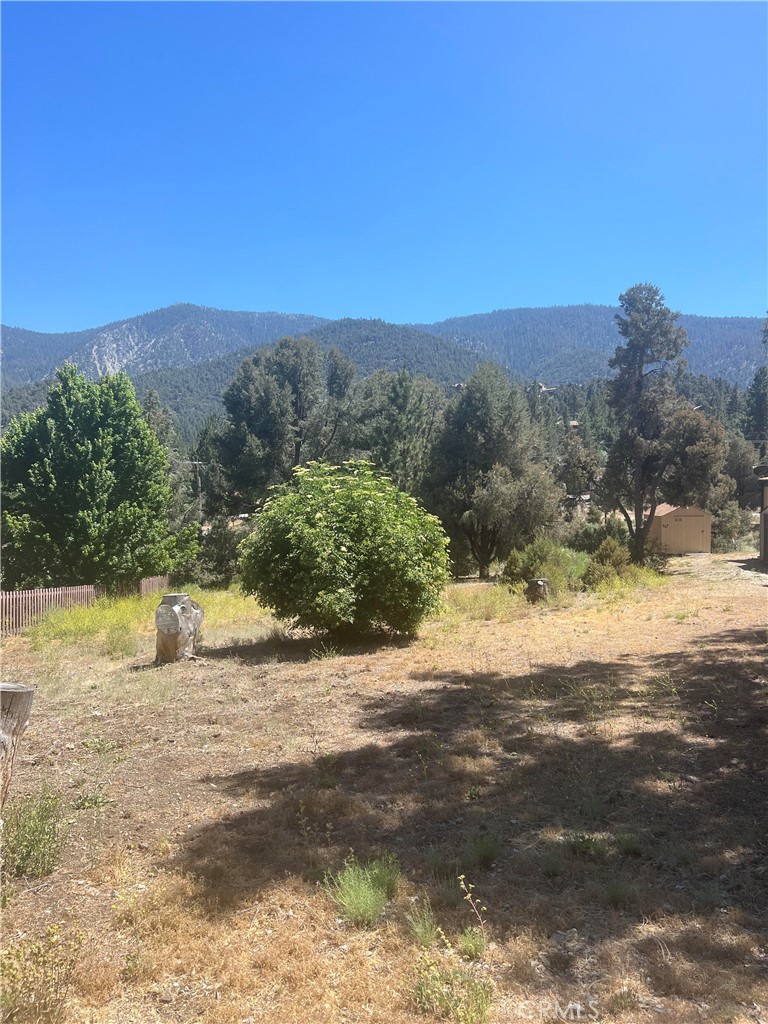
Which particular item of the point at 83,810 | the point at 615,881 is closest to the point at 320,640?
the point at 83,810

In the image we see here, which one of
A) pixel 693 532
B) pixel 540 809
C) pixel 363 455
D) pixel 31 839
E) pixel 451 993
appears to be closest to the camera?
pixel 451 993

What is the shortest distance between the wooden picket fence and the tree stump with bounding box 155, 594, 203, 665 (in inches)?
325

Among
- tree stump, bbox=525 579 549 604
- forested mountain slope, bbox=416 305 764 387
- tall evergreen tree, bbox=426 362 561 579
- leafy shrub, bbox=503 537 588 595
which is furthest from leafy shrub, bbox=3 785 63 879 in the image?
forested mountain slope, bbox=416 305 764 387

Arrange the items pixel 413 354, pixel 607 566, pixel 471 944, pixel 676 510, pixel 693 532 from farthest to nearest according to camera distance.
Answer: pixel 413 354
pixel 676 510
pixel 693 532
pixel 607 566
pixel 471 944

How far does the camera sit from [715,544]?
40.8 m

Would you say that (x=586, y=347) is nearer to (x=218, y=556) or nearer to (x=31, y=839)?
(x=218, y=556)


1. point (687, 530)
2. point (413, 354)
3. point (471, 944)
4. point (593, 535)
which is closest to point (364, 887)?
point (471, 944)

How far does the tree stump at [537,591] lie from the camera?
52.2 ft

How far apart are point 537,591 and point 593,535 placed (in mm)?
16650

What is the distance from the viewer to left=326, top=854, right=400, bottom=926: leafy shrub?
3.34 metres

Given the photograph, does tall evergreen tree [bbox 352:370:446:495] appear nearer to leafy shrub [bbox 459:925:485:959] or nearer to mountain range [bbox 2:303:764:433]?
leafy shrub [bbox 459:925:485:959]

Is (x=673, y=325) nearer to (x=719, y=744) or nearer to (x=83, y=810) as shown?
(x=719, y=744)

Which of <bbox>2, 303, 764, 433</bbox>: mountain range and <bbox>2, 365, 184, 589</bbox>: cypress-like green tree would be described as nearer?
<bbox>2, 365, 184, 589</bbox>: cypress-like green tree

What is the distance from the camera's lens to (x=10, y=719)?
325cm
